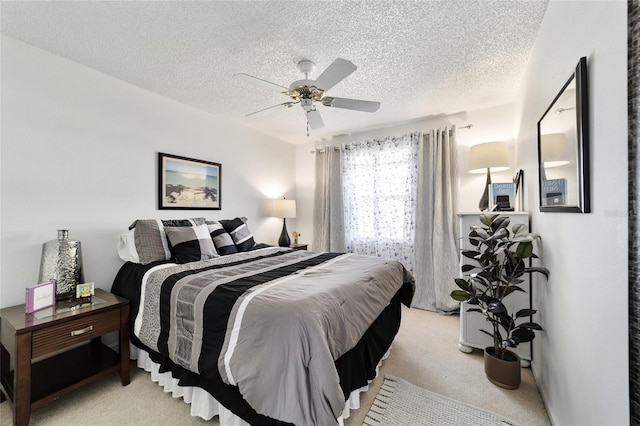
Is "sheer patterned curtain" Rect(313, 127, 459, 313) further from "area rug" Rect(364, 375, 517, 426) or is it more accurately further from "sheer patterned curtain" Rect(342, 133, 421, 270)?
"area rug" Rect(364, 375, 517, 426)

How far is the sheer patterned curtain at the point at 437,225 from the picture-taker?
132 inches

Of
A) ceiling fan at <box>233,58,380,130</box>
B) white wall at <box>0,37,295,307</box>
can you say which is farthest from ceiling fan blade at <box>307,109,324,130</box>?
white wall at <box>0,37,295,307</box>

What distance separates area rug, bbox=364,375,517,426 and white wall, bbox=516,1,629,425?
1.33 feet

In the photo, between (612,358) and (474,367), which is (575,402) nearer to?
(612,358)

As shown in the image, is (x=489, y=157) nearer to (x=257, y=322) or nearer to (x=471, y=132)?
(x=471, y=132)

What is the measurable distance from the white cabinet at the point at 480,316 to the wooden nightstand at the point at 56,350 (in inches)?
110

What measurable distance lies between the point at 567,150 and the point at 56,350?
3064mm

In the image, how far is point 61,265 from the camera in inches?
75.1

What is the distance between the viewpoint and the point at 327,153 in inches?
171

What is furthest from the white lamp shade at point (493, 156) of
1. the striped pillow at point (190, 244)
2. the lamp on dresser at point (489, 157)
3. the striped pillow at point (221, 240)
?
the striped pillow at point (190, 244)

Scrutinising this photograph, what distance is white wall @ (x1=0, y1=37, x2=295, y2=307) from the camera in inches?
75.2

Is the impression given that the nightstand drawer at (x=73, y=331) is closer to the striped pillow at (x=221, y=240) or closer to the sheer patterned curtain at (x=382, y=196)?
the striped pillow at (x=221, y=240)

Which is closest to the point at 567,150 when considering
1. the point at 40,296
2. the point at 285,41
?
the point at 285,41

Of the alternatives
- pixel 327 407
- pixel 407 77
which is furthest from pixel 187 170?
pixel 327 407
